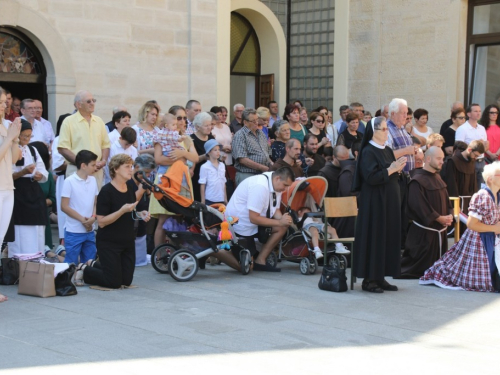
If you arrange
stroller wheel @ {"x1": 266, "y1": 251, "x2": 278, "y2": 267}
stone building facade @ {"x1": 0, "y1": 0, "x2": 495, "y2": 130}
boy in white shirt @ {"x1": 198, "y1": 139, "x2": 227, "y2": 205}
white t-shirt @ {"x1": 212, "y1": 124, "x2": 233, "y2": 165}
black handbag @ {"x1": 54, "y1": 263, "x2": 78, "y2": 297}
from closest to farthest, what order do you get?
black handbag @ {"x1": 54, "y1": 263, "x2": 78, "y2": 297} → stroller wheel @ {"x1": 266, "y1": 251, "x2": 278, "y2": 267} → boy in white shirt @ {"x1": 198, "y1": 139, "x2": 227, "y2": 205} → white t-shirt @ {"x1": 212, "y1": 124, "x2": 233, "y2": 165} → stone building facade @ {"x1": 0, "y1": 0, "x2": 495, "y2": 130}

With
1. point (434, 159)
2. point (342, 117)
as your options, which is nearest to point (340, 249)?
point (434, 159)

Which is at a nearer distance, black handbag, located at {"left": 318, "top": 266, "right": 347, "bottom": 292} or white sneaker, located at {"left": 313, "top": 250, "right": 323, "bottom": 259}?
black handbag, located at {"left": 318, "top": 266, "right": 347, "bottom": 292}

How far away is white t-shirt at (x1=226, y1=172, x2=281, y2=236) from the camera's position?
387 inches

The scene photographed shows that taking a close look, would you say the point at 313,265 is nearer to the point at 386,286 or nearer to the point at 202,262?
the point at 386,286

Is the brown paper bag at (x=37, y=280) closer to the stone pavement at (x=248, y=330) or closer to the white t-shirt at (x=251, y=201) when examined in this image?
the stone pavement at (x=248, y=330)

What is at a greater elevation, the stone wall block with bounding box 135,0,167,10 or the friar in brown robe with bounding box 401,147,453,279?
the stone wall block with bounding box 135,0,167,10

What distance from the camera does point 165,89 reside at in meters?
14.7

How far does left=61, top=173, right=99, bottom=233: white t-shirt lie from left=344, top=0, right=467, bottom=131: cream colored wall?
8.83 meters

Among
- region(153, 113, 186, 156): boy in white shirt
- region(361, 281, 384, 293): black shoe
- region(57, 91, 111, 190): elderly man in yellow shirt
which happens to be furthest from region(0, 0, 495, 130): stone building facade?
region(361, 281, 384, 293): black shoe

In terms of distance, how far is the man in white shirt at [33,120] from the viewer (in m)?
11.8

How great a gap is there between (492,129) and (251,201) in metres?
6.04

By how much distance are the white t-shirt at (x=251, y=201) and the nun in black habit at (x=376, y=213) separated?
1.31 m

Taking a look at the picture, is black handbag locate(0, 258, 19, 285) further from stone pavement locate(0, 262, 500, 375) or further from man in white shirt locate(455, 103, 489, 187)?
man in white shirt locate(455, 103, 489, 187)

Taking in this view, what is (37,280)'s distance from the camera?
8344 mm
